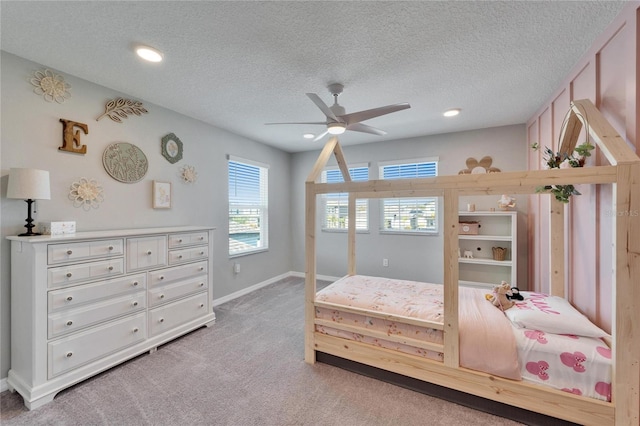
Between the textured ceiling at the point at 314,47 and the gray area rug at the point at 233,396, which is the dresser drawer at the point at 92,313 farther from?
the textured ceiling at the point at 314,47

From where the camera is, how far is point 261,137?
438 cm

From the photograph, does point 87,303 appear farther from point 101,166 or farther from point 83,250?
point 101,166

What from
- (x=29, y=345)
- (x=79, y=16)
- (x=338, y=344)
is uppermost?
(x=79, y=16)

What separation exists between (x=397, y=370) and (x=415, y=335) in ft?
1.06

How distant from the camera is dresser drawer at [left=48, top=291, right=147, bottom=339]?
1966mm

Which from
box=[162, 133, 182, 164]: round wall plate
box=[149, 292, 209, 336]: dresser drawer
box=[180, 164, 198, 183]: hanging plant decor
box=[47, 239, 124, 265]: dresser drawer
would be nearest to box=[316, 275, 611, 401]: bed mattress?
box=[149, 292, 209, 336]: dresser drawer

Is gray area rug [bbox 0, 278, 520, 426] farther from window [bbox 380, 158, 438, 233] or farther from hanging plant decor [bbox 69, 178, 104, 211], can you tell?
window [bbox 380, 158, 438, 233]

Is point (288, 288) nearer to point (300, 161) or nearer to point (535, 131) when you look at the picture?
point (300, 161)

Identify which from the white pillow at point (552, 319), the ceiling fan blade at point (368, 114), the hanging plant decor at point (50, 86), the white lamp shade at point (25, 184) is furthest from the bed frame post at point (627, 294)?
the hanging plant decor at point (50, 86)

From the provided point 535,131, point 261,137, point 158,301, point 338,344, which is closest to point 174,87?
point 261,137

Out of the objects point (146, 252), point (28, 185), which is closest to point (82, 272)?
point (146, 252)

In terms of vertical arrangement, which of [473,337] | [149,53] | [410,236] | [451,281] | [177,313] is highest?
[149,53]

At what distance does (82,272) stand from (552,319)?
357cm

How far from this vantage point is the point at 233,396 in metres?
1.97
